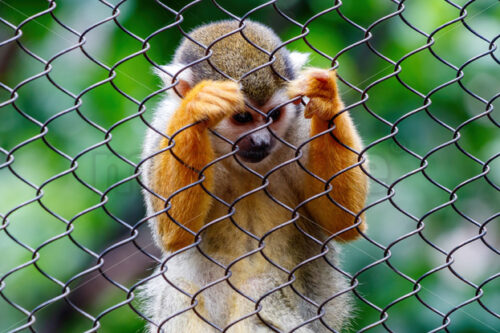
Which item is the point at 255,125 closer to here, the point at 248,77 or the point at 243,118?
the point at 243,118

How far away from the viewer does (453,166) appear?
5.23 meters

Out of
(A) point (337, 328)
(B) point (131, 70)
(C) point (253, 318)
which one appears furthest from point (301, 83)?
(B) point (131, 70)

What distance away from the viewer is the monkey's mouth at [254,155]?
11.8ft

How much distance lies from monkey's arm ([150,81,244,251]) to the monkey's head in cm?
39

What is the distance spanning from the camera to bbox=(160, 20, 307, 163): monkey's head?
3533 millimetres

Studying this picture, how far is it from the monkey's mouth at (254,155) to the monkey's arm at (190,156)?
339 millimetres

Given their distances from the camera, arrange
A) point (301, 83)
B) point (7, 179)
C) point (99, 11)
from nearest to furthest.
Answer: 1. point (301, 83)
2. point (99, 11)
3. point (7, 179)

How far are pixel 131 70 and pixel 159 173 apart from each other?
1.96 metres

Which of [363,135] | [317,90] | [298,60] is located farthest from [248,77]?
[363,135]

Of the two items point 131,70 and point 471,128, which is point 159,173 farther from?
point 471,128

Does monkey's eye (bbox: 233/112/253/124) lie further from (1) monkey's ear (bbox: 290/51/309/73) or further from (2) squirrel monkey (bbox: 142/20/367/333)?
(1) monkey's ear (bbox: 290/51/309/73)

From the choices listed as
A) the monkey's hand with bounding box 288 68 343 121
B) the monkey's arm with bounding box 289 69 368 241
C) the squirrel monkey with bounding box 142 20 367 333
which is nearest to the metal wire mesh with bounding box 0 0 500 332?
the squirrel monkey with bounding box 142 20 367 333

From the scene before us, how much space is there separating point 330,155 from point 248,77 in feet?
2.17

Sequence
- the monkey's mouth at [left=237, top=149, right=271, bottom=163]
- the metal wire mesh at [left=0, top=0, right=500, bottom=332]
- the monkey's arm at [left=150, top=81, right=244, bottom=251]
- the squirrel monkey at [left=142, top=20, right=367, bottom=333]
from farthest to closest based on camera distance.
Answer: the metal wire mesh at [left=0, top=0, right=500, bottom=332]
the monkey's mouth at [left=237, top=149, right=271, bottom=163]
the squirrel monkey at [left=142, top=20, right=367, bottom=333]
the monkey's arm at [left=150, top=81, right=244, bottom=251]
